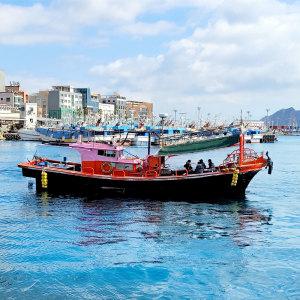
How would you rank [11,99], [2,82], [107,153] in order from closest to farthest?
[107,153] → [11,99] → [2,82]

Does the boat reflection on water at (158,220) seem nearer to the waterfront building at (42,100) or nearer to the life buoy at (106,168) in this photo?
the life buoy at (106,168)

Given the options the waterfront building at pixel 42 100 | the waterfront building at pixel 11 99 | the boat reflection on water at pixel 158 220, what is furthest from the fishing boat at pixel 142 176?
the waterfront building at pixel 42 100

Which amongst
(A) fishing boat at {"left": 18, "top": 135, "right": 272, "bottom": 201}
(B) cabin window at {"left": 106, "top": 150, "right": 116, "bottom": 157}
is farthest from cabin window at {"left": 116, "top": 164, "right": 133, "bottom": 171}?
(B) cabin window at {"left": 106, "top": 150, "right": 116, "bottom": 157}

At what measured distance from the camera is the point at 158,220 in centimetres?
2969

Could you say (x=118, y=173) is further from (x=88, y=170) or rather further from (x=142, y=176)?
(x=88, y=170)

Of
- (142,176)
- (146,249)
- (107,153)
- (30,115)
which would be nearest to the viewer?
(146,249)

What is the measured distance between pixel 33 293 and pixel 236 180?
74.3ft

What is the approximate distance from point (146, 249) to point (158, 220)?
271 inches

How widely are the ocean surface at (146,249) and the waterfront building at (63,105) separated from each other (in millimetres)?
149915

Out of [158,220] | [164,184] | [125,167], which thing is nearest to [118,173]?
[125,167]

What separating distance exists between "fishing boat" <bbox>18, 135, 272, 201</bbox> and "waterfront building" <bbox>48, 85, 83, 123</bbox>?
14223cm

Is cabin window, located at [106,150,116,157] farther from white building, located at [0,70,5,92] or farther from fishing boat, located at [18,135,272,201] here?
white building, located at [0,70,5,92]

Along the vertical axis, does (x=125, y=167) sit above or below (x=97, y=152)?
below

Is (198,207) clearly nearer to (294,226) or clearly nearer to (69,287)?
(294,226)
